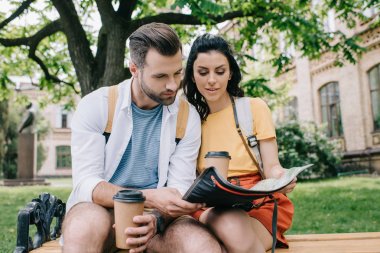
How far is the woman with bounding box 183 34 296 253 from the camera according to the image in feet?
8.99

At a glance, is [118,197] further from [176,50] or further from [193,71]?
[193,71]

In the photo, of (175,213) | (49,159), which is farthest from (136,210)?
(49,159)

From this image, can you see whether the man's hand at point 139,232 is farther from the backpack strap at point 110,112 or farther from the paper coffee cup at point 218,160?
the backpack strap at point 110,112

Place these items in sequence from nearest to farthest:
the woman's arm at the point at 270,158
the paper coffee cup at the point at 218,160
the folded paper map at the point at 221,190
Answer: the folded paper map at the point at 221,190
the paper coffee cup at the point at 218,160
the woman's arm at the point at 270,158

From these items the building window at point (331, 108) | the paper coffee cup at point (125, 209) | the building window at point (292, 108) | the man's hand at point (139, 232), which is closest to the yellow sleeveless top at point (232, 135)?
the man's hand at point (139, 232)

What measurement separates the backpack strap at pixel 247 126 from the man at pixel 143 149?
0.30m

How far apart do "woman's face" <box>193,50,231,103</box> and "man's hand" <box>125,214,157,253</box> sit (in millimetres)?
1110

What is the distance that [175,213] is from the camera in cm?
228

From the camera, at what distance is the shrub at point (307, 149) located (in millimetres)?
15141

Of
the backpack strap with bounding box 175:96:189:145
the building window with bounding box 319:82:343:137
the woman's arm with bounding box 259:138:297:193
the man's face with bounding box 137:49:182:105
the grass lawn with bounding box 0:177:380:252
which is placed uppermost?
the building window with bounding box 319:82:343:137

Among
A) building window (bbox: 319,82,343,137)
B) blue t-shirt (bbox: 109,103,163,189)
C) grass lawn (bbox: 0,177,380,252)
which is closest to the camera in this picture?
blue t-shirt (bbox: 109,103,163,189)

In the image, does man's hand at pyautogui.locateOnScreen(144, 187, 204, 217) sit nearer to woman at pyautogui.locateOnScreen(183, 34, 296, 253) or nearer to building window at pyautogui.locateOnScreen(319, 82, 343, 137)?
woman at pyautogui.locateOnScreen(183, 34, 296, 253)

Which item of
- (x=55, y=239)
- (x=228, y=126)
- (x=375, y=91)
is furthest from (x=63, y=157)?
(x=228, y=126)

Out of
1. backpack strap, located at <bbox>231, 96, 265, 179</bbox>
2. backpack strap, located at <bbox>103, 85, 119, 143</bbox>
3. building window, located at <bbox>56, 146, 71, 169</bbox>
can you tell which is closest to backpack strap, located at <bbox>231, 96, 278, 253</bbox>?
backpack strap, located at <bbox>231, 96, 265, 179</bbox>
